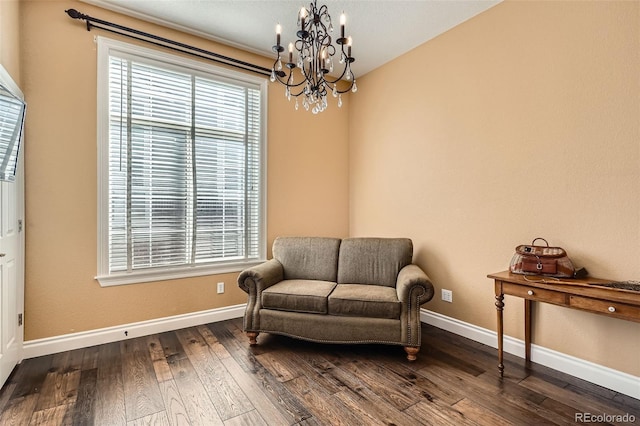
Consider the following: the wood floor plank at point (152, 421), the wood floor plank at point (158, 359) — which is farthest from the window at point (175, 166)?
the wood floor plank at point (152, 421)

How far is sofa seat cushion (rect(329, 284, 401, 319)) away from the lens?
7.99ft

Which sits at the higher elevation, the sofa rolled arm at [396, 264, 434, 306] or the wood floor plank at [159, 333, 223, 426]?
the sofa rolled arm at [396, 264, 434, 306]

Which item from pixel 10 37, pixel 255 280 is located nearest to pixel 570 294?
pixel 255 280

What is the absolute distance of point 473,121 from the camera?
2.77m

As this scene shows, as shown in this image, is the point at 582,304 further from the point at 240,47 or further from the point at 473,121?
the point at 240,47

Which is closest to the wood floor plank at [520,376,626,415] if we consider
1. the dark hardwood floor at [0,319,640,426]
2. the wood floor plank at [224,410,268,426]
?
the dark hardwood floor at [0,319,640,426]

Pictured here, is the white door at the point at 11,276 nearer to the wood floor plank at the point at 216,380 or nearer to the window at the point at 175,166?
the window at the point at 175,166

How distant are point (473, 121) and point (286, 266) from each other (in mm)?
2259

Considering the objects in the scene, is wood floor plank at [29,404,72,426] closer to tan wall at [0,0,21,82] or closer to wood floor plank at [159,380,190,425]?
wood floor plank at [159,380,190,425]

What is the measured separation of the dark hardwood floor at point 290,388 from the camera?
5.75 ft

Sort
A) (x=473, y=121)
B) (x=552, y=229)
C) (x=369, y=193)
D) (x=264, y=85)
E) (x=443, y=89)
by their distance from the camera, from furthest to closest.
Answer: (x=369, y=193) < (x=264, y=85) < (x=443, y=89) < (x=473, y=121) < (x=552, y=229)

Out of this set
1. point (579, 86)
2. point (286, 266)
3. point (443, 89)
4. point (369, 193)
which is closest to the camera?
point (579, 86)

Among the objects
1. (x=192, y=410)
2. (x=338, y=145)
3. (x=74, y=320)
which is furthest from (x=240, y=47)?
(x=192, y=410)

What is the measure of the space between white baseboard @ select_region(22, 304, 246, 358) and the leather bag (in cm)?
266
